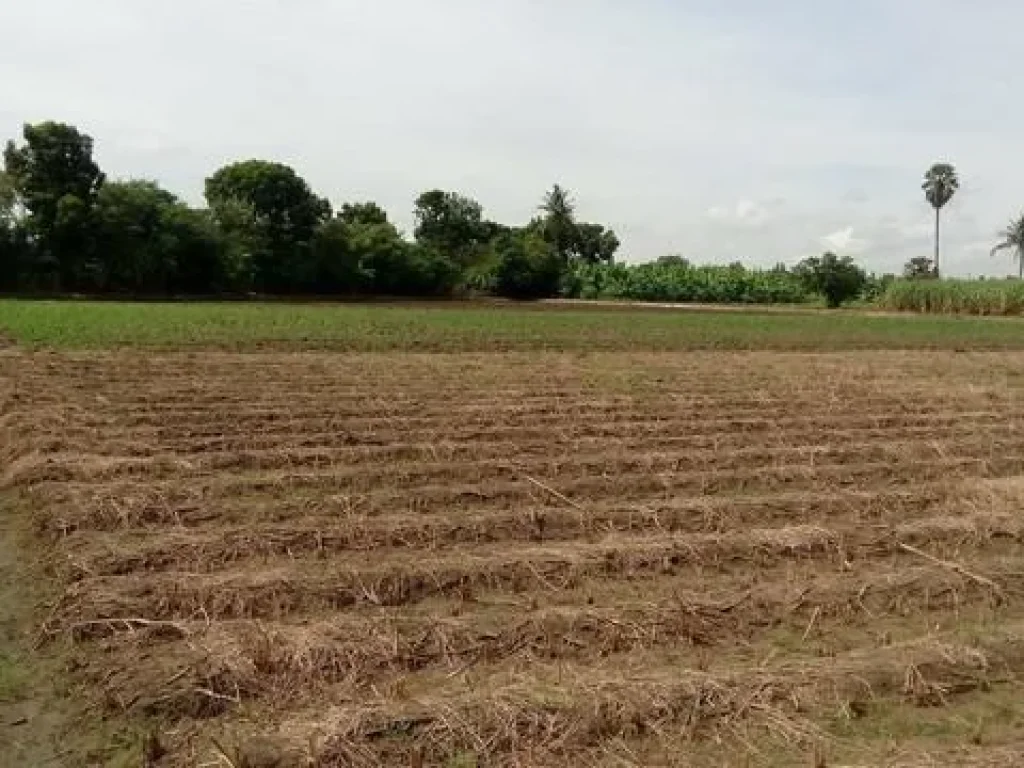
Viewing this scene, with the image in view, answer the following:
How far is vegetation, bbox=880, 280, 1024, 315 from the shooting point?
54.4 meters

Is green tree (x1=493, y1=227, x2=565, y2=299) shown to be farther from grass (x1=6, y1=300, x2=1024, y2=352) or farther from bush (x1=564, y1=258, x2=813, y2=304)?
grass (x1=6, y1=300, x2=1024, y2=352)

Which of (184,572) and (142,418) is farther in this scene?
(142,418)

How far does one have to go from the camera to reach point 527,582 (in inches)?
254

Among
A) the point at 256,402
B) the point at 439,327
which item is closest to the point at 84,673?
the point at 256,402

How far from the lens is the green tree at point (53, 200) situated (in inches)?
1977

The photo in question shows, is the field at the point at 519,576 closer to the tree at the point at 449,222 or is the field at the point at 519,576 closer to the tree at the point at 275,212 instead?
the tree at the point at 275,212

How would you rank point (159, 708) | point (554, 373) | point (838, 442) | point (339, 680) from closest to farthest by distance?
point (159, 708), point (339, 680), point (838, 442), point (554, 373)

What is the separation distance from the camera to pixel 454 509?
321 inches

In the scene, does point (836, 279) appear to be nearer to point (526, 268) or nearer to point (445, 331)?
point (526, 268)

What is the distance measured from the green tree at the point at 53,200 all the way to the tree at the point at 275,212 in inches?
373

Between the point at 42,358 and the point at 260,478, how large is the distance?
38.8 ft

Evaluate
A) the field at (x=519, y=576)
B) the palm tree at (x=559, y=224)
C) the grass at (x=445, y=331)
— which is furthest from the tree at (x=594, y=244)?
the field at (x=519, y=576)

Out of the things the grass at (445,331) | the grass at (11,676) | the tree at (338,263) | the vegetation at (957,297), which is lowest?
the grass at (11,676)

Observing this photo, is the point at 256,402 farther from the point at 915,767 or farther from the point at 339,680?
the point at 915,767
